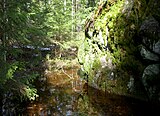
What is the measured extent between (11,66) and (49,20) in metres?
11.0

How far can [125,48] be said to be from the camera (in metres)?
10.8

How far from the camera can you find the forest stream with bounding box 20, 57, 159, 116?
897 centimetres

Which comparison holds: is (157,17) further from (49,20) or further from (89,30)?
(49,20)

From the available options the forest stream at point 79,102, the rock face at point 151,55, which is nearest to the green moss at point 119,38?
the rock face at point 151,55

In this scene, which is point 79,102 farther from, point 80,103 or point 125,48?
point 125,48

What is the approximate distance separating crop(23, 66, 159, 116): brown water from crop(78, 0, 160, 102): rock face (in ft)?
1.71

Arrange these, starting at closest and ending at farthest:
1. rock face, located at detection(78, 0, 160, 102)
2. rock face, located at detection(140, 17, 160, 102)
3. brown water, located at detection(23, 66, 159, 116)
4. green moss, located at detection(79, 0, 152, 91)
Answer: brown water, located at detection(23, 66, 159, 116), rock face, located at detection(140, 17, 160, 102), rock face, located at detection(78, 0, 160, 102), green moss, located at detection(79, 0, 152, 91)

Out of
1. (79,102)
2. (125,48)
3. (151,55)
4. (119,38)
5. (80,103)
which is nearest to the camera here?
(151,55)

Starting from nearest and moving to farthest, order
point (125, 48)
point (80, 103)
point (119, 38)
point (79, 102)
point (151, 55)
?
point (151, 55), point (80, 103), point (79, 102), point (125, 48), point (119, 38)

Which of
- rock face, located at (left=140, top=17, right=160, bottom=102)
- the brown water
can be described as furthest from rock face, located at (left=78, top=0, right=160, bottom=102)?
the brown water

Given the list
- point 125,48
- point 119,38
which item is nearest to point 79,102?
point 125,48

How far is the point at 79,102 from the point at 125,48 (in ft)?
10.8

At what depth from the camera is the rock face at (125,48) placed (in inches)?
368

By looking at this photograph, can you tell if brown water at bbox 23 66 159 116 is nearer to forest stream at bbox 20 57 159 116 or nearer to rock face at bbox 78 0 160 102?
forest stream at bbox 20 57 159 116
